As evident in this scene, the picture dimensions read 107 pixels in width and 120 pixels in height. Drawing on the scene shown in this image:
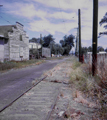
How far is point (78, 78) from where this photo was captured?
938cm

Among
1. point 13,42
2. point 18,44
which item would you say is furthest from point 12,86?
point 18,44

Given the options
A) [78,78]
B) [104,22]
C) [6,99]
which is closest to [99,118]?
[6,99]

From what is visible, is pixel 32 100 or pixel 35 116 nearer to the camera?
pixel 35 116

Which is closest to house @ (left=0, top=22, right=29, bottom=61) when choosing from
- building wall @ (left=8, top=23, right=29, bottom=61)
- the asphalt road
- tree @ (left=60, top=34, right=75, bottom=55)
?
building wall @ (left=8, top=23, right=29, bottom=61)

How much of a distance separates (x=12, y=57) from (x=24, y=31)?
24.9 ft

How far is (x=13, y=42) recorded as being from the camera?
26031 millimetres

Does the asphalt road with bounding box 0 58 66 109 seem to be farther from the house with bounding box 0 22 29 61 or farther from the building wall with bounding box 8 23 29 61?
the building wall with bounding box 8 23 29 61

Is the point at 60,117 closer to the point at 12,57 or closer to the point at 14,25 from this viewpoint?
the point at 12,57

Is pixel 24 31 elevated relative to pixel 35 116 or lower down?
elevated

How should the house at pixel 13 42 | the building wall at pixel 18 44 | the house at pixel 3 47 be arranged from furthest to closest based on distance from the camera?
the building wall at pixel 18 44 < the house at pixel 13 42 < the house at pixel 3 47

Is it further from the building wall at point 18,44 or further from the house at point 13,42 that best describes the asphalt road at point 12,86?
the building wall at point 18,44

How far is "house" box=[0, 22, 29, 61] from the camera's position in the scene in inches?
Result: 955

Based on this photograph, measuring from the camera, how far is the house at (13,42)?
79.6ft

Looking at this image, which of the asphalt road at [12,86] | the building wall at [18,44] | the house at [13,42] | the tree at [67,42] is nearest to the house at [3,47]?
the house at [13,42]
